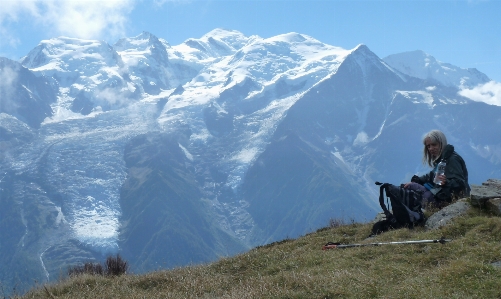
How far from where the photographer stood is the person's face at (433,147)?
15.7 m

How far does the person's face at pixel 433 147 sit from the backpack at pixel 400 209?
1.85 metres

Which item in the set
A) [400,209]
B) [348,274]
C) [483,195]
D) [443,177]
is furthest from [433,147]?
[348,274]

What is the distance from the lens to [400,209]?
1416 cm

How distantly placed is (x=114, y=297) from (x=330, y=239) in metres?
6.95

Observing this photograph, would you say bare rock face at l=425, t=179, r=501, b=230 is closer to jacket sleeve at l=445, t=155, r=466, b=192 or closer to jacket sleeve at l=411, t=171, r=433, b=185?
jacket sleeve at l=445, t=155, r=466, b=192

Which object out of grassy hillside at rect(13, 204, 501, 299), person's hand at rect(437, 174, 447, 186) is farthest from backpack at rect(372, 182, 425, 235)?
person's hand at rect(437, 174, 447, 186)

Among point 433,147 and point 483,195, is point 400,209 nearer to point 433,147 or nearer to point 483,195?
point 483,195

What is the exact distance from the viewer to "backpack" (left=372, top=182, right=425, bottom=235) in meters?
14.0

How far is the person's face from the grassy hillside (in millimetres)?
2848

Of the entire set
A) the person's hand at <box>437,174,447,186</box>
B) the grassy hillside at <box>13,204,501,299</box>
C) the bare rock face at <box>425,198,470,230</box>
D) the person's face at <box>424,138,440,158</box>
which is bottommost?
the grassy hillside at <box>13,204,501,299</box>

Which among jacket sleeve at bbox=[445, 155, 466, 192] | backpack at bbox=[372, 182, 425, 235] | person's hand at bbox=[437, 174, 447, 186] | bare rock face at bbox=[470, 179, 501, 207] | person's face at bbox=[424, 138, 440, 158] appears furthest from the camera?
person's face at bbox=[424, 138, 440, 158]

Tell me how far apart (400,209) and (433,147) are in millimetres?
2808

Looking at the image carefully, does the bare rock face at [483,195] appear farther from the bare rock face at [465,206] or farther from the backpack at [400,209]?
the backpack at [400,209]

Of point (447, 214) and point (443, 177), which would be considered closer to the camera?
point (447, 214)
